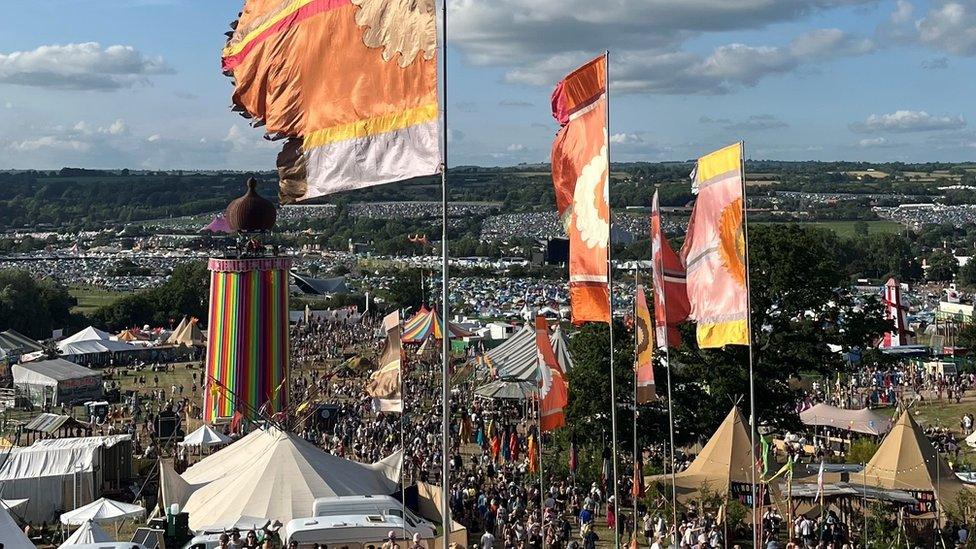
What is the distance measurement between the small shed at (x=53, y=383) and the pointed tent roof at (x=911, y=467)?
30798mm

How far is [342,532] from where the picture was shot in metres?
17.1

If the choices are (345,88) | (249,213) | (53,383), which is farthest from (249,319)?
(345,88)

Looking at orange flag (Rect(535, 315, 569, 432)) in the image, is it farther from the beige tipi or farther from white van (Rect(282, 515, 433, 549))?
the beige tipi

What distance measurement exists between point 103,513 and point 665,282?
10.8 meters

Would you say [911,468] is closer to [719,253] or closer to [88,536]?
[719,253]

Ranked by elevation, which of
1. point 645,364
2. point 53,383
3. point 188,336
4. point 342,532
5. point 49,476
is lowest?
point 49,476

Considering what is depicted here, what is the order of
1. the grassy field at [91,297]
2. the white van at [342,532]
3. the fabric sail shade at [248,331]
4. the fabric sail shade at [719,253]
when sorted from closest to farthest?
the fabric sail shade at [719,253] < the white van at [342,532] < the fabric sail shade at [248,331] < the grassy field at [91,297]

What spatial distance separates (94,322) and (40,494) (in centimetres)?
5478

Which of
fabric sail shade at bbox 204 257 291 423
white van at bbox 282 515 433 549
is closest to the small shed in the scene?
fabric sail shade at bbox 204 257 291 423

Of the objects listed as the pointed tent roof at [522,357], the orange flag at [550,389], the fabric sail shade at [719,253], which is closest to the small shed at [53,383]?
the pointed tent roof at [522,357]

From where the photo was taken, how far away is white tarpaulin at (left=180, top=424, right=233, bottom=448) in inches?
1179

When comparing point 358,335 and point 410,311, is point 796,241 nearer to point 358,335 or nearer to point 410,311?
point 358,335

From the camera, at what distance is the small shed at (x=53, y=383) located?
142 ft

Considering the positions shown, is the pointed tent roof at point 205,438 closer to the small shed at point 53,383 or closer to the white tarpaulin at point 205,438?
the white tarpaulin at point 205,438
